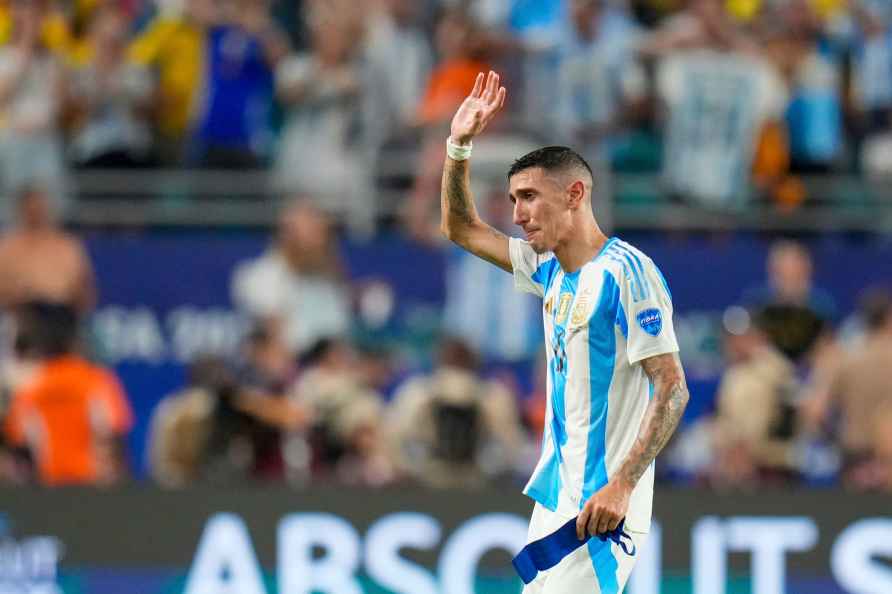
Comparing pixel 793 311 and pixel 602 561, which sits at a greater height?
pixel 793 311

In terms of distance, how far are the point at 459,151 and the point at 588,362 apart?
3.23ft

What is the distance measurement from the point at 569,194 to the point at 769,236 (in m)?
7.50

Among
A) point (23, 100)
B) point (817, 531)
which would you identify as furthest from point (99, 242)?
point (817, 531)

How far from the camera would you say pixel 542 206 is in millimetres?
6602

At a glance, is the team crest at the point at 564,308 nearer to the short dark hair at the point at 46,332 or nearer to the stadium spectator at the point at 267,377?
the stadium spectator at the point at 267,377

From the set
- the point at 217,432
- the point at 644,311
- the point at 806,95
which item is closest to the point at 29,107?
the point at 217,432

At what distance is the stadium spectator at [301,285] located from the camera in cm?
1285

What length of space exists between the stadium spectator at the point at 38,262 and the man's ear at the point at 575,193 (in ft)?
22.2

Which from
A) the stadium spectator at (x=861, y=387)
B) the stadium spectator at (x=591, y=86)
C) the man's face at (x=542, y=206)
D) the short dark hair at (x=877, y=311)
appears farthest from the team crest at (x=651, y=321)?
the stadium spectator at (x=591, y=86)

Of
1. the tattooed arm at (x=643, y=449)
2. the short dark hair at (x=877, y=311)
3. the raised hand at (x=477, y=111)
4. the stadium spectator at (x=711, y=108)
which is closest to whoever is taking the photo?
the tattooed arm at (x=643, y=449)

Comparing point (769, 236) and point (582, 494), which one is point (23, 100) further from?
point (582, 494)

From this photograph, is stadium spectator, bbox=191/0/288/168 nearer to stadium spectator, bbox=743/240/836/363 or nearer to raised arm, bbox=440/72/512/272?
stadium spectator, bbox=743/240/836/363

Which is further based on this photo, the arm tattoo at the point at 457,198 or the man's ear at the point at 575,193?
the arm tattoo at the point at 457,198

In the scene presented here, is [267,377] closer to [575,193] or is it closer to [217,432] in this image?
[217,432]
